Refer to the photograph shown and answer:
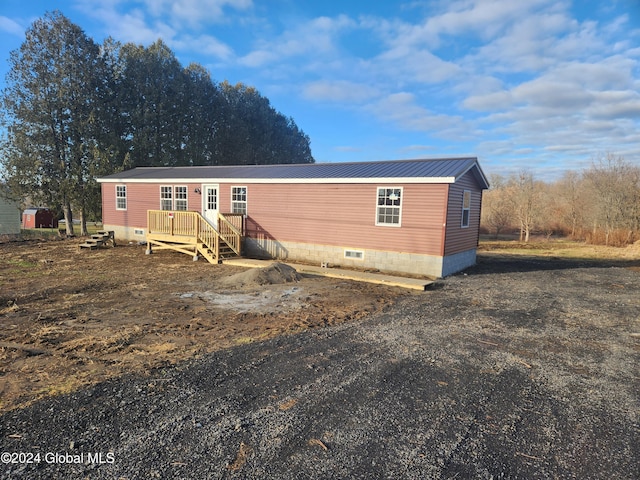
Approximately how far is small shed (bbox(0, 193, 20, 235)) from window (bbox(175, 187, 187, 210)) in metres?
15.9

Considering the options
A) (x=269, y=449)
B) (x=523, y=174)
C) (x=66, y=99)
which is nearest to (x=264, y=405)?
(x=269, y=449)

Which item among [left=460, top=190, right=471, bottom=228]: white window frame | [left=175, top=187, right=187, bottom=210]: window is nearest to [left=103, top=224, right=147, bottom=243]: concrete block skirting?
[left=175, top=187, right=187, bottom=210]: window

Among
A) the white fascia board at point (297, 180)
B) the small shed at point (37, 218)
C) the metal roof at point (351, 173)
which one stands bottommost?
the small shed at point (37, 218)

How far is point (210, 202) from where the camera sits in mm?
15695

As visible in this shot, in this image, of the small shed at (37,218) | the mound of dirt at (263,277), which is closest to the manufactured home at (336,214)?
the mound of dirt at (263,277)

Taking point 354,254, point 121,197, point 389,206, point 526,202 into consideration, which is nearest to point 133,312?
point 354,254

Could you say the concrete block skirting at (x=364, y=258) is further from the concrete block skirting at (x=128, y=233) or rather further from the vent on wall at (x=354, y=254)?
the concrete block skirting at (x=128, y=233)

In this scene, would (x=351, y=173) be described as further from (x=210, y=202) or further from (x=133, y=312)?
(x=133, y=312)

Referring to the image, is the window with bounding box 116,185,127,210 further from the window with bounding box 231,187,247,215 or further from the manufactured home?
the window with bounding box 231,187,247,215

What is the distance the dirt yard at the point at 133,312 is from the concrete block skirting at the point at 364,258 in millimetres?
2204

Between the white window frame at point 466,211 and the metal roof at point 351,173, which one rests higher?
the metal roof at point 351,173

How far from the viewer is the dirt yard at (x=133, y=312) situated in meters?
4.33

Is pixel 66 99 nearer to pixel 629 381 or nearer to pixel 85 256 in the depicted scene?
pixel 85 256

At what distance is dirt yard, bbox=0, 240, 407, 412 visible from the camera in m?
4.33
